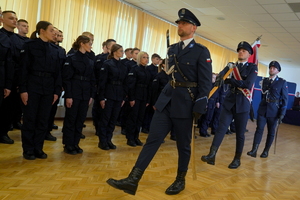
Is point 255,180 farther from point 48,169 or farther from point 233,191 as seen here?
point 48,169

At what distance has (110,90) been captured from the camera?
153 inches

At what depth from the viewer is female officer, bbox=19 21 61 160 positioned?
301 cm

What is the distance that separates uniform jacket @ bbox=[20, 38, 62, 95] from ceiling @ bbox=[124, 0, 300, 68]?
4813mm

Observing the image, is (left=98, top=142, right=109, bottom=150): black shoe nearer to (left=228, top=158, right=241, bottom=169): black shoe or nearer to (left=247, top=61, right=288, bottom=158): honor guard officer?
(left=228, top=158, right=241, bottom=169): black shoe

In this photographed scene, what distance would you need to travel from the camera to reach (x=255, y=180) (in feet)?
11.3

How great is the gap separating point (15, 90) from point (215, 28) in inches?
288

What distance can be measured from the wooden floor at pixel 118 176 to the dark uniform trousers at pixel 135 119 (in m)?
0.23

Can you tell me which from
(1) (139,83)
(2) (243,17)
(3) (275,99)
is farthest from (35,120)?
(2) (243,17)

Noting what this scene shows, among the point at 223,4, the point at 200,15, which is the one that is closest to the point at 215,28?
the point at 200,15

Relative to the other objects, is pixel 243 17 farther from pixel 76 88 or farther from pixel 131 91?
pixel 76 88

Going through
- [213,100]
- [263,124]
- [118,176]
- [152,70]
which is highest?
[152,70]

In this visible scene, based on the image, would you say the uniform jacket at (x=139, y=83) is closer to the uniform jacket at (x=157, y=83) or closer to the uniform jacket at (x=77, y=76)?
the uniform jacket at (x=157, y=83)

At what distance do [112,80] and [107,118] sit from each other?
1.77 feet

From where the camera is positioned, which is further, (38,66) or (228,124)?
(228,124)
